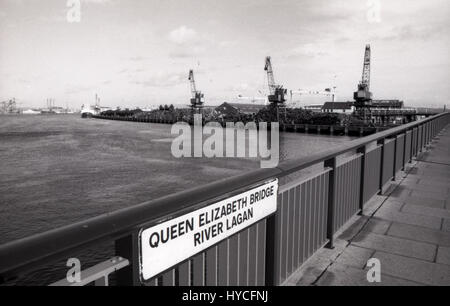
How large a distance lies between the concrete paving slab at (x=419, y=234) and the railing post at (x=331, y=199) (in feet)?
3.73

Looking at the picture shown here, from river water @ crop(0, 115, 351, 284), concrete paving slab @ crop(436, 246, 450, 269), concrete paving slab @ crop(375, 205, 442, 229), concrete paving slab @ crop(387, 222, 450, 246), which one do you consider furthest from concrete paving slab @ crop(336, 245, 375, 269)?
river water @ crop(0, 115, 351, 284)

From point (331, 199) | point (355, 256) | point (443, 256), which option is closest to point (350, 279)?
point (355, 256)

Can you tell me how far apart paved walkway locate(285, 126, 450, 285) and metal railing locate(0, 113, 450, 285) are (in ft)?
0.68

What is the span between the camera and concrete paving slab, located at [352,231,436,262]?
4676mm

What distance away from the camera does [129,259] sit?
74.5 inches

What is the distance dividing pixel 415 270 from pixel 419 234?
1390 mm

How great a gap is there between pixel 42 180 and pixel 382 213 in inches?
1544

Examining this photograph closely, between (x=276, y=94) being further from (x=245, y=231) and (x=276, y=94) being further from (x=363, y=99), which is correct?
(x=245, y=231)

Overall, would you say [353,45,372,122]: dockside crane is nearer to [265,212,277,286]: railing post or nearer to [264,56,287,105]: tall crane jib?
[264,56,287,105]: tall crane jib

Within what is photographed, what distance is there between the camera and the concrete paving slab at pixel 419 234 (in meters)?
5.15

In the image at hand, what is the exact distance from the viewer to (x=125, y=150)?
64625 mm

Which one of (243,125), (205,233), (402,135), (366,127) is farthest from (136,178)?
(243,125)

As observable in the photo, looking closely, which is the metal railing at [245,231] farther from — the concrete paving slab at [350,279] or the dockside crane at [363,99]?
the dockside crane at [363,99]

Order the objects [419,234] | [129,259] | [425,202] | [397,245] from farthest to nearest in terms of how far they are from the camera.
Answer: [425,202] < [419,234] < [397,245] < [129,259]
